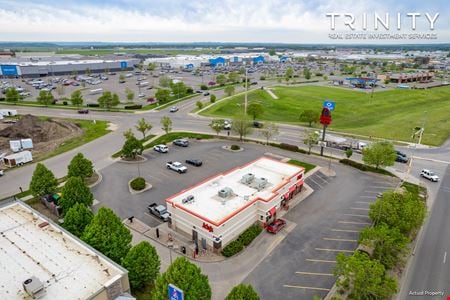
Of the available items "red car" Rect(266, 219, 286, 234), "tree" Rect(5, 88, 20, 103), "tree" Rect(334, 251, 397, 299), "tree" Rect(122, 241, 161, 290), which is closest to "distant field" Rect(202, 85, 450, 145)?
"red car" Rect(266, 219, 286, 234)

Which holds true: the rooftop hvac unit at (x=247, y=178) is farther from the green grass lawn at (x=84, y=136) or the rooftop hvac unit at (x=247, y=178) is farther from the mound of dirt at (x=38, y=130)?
the mound of dirt at (x=38, y=130)

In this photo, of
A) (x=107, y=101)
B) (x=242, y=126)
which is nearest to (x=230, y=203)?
(x=242, y=126)

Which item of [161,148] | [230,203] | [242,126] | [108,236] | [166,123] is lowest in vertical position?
[161,148]

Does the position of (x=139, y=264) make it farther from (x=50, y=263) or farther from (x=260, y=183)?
(x=260, y=183)

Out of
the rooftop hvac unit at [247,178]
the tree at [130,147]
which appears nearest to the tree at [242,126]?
the tree at [130,147]

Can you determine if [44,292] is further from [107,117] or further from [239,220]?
[107,117]

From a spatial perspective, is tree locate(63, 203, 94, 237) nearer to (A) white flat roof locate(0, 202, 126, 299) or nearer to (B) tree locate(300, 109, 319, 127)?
(A) white flat roof locate(0, 202, 126, 299)

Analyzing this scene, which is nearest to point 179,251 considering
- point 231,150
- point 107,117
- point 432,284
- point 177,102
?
point 432,284
